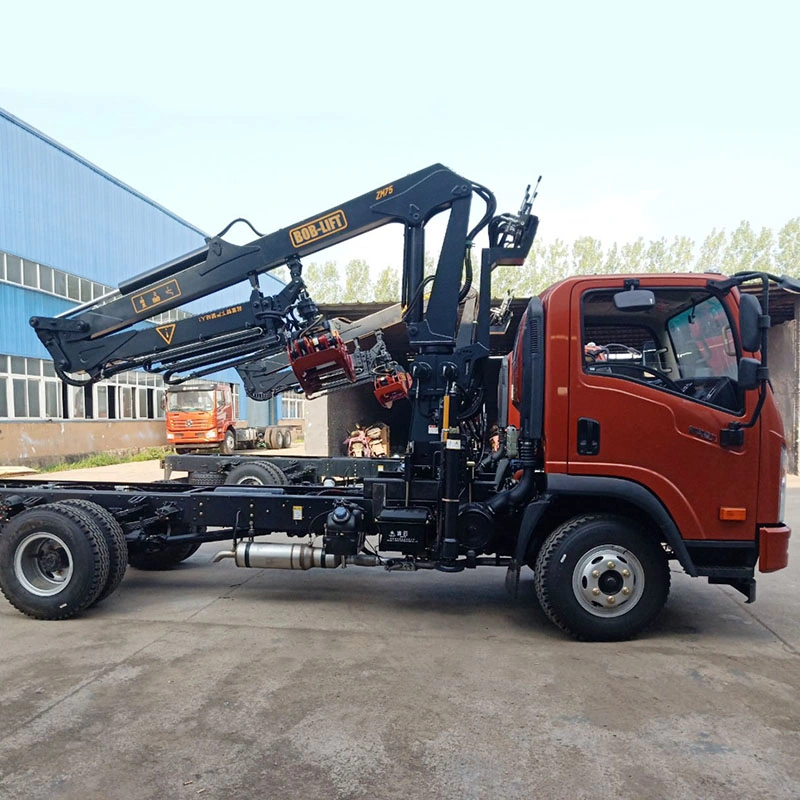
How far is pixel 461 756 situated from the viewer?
3.28 meters

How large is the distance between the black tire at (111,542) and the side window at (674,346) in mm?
4040

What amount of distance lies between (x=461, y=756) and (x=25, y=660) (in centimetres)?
313

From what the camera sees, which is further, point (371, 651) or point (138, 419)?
point (138, 419)

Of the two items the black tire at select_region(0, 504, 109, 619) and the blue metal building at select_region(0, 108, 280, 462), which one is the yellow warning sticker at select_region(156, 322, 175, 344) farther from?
the blue metal building at select_region(0, 108, 280, 462)

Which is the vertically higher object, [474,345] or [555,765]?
[474,345]

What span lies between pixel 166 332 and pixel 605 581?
4.96 meters

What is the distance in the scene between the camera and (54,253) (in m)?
22.3

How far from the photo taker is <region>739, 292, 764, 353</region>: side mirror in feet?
14.2

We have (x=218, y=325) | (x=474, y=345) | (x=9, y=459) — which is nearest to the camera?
(x=474, y=345)

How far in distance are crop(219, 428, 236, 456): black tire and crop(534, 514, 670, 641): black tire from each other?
20606 mm

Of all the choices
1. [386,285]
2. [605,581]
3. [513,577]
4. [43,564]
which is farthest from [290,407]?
[605,581]

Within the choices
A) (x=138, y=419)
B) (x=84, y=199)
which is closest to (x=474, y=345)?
(x=84, y=199)

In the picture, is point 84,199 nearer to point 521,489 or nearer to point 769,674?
point 521,489

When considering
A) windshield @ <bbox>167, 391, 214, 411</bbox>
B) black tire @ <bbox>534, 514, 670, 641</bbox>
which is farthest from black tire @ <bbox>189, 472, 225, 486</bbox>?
windshield @ <bbox>167, 391, 214, 411</bbox>
